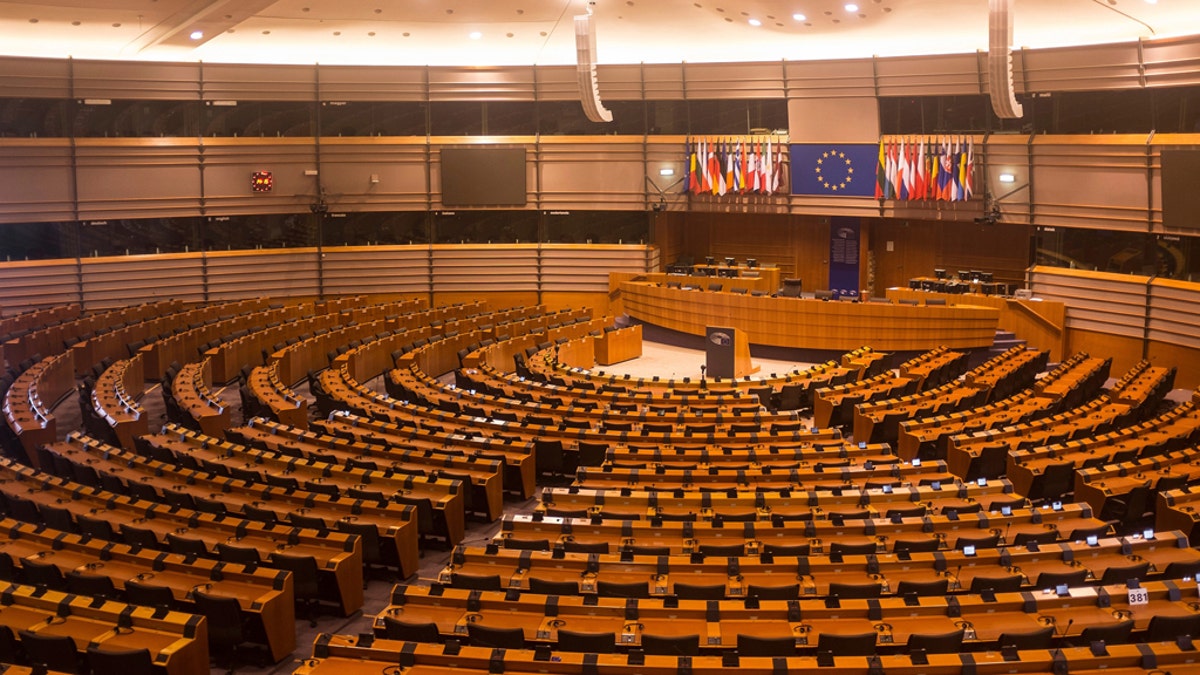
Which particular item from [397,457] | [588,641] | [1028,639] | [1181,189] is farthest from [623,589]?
[1181,189]

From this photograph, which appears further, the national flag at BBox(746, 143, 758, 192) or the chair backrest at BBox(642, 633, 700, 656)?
the national flag at BBox(746, 143, 758, 192)

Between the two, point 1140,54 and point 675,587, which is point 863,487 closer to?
point 675,587

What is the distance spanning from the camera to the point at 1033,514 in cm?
1237

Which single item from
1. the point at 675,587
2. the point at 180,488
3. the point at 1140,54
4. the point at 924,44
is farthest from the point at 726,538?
the point at 924,44

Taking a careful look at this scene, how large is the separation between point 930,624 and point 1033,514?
12.2 feet

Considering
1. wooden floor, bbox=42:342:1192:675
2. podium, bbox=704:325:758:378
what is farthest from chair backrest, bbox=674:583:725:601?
podium, bbox=704:325:758:378

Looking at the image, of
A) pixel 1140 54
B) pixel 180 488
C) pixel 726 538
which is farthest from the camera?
pixel 1140 54

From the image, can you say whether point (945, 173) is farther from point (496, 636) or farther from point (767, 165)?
point (496, 636)

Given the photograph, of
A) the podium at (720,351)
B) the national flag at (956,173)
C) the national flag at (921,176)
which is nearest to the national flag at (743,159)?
the national flag at (921,176)

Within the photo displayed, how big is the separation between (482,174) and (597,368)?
8.47 m

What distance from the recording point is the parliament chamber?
32.1 ft

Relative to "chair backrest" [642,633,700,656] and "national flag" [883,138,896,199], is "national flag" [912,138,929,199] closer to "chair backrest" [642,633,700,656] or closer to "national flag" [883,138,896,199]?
"national flag" [883,138,896,199]

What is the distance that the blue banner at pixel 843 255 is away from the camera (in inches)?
1235

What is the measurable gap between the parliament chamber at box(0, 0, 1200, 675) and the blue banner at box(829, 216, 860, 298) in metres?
0.15
